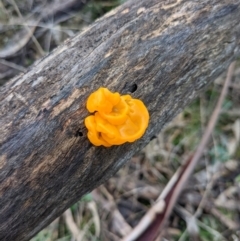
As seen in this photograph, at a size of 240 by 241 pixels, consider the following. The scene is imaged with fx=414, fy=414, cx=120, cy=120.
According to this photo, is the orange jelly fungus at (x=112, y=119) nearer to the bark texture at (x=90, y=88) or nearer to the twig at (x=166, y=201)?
the bark texture at (x=90, y=88)

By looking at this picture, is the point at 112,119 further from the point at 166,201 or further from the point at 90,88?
the point at 166,201

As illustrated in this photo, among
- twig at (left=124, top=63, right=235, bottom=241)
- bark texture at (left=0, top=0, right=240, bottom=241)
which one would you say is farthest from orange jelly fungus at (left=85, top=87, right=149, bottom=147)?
twig at (left=124, top=63, right=235, bottom=241)

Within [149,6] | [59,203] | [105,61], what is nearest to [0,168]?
[59,203]

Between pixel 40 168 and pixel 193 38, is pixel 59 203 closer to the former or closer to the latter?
pixel 40 168

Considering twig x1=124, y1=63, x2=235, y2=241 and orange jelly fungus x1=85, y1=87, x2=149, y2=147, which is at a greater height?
orange jelly fungus x1=85, y1=87, x2=149, y2=147

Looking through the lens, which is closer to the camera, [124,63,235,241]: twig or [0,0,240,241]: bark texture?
[0,0,240,241]: bark texture

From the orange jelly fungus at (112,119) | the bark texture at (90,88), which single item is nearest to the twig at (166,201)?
the bark texture at (90,88)

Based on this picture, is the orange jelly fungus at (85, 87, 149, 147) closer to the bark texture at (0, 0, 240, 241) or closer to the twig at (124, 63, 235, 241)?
the bark texture at (0, 0, 240, 241)
